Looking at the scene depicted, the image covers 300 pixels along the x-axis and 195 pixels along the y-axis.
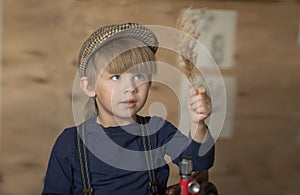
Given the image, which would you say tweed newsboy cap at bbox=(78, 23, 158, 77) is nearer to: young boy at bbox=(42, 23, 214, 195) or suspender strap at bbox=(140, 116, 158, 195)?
young boy at bbox=(42, 23, 214, 195)

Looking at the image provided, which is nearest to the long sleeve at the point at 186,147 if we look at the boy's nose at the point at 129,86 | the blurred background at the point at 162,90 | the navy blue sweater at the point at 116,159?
the navy blue sweater at the point at 116,159

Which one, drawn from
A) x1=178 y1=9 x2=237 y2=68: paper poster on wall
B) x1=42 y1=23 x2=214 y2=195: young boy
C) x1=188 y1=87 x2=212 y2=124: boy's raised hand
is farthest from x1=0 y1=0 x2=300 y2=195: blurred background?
x1=188 y1=87 x2=212 y2=124: boy's raised hand

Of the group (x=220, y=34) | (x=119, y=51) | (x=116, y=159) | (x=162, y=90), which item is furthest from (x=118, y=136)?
(x=220, y=34)

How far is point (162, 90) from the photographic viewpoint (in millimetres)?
1432

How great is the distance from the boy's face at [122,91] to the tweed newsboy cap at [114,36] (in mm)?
38

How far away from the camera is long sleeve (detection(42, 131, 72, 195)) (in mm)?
809

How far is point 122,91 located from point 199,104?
0.13 meters

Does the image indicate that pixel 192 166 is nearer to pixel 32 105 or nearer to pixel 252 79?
pixel 32 105

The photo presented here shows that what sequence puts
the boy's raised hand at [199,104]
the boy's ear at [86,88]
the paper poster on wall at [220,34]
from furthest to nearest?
the paper poster on wall at [220,34] < the boy's ear at [86,88] < the boy's raised hand at [199,104]

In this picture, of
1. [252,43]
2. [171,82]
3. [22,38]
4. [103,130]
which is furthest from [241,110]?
[103,130]

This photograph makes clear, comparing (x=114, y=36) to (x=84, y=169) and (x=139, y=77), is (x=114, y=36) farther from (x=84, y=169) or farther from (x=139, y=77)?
(x=84, y=169)

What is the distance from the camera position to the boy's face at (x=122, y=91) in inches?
30.7

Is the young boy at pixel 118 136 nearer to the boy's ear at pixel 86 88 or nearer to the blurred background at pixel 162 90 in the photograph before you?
the boy's ear at pixel 86 88

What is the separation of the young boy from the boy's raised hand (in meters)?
0.03
